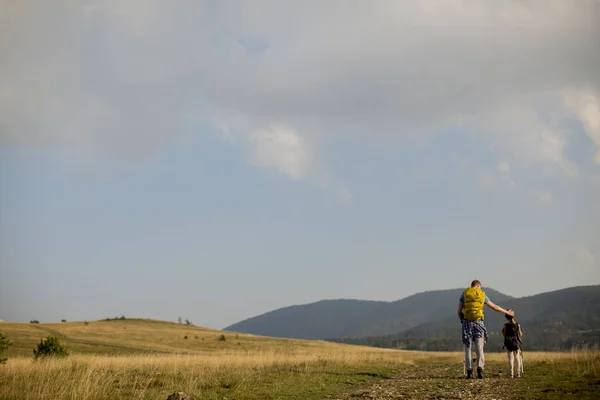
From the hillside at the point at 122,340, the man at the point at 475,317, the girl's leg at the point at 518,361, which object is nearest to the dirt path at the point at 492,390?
the man at the point at 475,317

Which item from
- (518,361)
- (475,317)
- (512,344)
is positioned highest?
(475,317)

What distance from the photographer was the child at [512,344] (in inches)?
671

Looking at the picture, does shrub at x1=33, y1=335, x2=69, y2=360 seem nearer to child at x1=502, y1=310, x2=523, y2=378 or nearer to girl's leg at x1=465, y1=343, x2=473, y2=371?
girl's leg at x1=465, y1=343, x2=473, y2=371

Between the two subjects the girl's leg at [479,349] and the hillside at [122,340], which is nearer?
the girl's leg at [479,349]

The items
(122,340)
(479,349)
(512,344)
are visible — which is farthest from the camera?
(122,340)

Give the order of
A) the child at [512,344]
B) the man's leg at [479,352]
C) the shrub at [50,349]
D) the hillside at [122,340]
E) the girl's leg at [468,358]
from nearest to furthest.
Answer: the man's leg at [479,352], the girl's leg at [468,358], the child at [512,344], the shrub at [50,349], the hillside at [122,340]

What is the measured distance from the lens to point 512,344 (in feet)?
56.9

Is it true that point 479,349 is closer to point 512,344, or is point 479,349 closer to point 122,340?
point 512,344

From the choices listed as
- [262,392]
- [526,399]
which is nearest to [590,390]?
[526,399]

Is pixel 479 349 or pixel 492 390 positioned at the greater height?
pixel 479 349

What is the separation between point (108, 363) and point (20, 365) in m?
5.00

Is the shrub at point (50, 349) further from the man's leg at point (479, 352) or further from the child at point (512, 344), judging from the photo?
the child at point (512, 344)

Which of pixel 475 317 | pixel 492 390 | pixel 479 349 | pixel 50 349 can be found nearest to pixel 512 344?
pixel 479 349

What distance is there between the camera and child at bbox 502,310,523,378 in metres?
17.0
